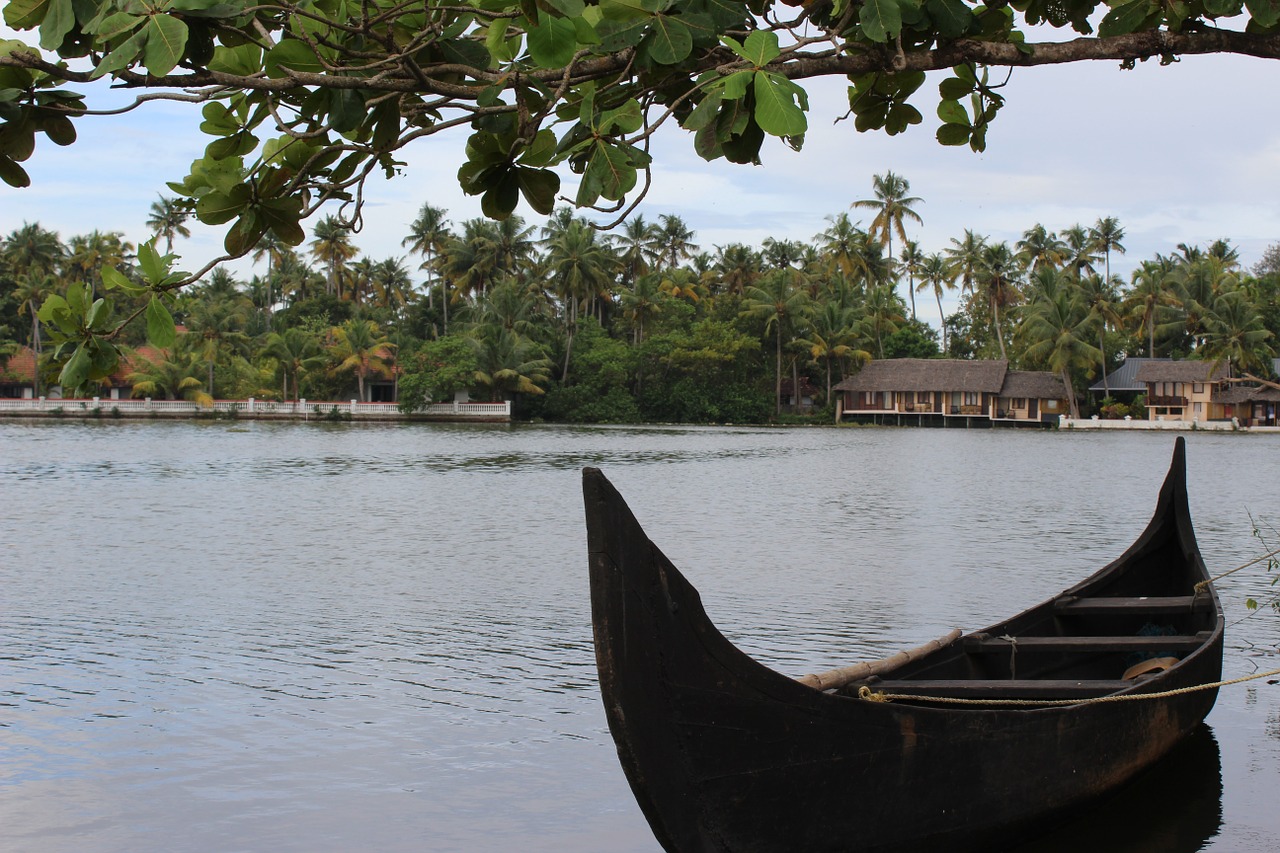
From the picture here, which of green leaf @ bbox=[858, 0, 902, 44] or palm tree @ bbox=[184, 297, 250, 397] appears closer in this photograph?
green leaf @ bbox=[858, 0, 902, 44]

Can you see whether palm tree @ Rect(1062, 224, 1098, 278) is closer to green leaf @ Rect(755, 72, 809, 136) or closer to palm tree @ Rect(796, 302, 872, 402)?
palm tree @ Rect(796, 302, 872, 402)

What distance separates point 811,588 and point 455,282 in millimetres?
45178

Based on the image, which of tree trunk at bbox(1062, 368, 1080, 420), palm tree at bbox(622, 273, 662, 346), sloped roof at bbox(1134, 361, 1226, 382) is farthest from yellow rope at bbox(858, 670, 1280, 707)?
palm tree at bbox(622, 273, 662, 346)

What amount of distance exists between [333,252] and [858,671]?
58.4 m

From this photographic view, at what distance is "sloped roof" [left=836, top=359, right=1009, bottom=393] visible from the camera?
56.9m

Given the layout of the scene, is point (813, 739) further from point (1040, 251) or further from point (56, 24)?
point (1040, 251)

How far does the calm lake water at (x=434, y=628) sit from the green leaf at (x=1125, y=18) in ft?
10.9

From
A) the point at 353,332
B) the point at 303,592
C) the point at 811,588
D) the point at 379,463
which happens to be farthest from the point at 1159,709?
the point at 353,332

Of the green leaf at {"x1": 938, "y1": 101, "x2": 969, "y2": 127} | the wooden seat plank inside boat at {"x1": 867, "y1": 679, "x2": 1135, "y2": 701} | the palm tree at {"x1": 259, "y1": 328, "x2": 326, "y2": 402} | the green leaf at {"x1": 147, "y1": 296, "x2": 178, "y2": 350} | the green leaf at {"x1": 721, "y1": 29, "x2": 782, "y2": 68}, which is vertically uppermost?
the palm tree at {"x1": 259, "y1": 328, "x2": 326, "y2": 402}

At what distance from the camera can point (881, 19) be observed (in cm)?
274

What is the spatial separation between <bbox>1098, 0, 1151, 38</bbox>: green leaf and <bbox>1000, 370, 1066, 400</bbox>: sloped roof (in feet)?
183

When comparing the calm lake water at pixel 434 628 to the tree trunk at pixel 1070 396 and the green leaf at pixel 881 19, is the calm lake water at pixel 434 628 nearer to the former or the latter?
the green leaf at pixel 881 19

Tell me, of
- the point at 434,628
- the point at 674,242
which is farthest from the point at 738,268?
the point at 434,628

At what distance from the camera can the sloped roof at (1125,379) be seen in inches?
2103
